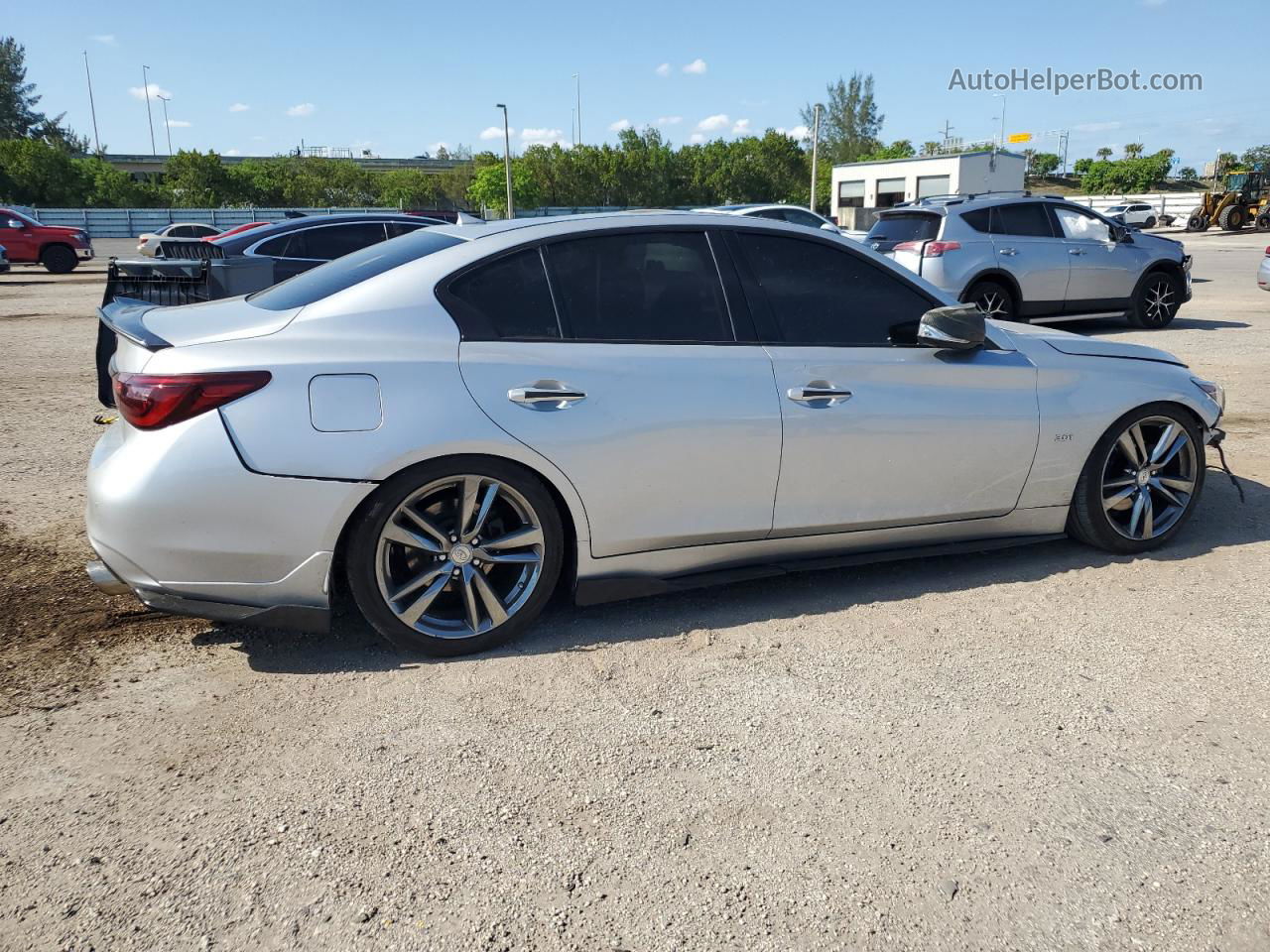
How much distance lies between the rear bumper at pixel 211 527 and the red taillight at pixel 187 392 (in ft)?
0.13

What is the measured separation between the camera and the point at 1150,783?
285 cm

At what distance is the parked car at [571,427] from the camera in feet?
10.9

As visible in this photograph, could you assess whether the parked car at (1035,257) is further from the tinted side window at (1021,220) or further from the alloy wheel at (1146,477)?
the alloy wheel at (1146,477)

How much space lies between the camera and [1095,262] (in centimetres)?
1252

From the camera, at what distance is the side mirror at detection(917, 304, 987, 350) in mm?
4121

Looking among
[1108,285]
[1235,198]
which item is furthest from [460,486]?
[1235,198]

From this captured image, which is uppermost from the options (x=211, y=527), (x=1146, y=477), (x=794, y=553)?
(x=211, y=527)

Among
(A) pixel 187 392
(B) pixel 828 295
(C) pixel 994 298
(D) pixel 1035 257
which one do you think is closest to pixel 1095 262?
(D) pixel 1035 257

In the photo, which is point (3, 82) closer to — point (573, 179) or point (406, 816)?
point (573, 179)

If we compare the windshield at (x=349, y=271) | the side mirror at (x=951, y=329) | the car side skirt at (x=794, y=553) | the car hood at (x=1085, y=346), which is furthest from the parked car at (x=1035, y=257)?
the windshield at (x=349, y=271)

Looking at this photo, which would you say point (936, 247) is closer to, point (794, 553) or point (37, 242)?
point (794, 553)

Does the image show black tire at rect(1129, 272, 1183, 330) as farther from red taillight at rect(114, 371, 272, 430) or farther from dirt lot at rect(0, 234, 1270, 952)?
red taillight at rect(114, 371, 272, 430)

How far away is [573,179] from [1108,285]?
246 feet

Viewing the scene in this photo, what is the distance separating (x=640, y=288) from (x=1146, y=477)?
8.66 feet
